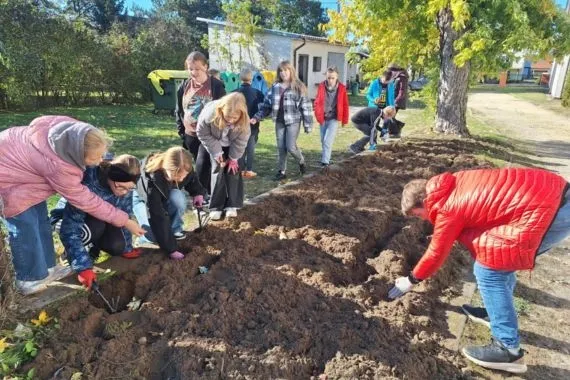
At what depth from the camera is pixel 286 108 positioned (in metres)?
6.09

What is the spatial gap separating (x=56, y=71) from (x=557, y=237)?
15767mm

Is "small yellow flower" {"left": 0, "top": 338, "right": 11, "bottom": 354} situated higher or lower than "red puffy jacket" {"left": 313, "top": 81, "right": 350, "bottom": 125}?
lower

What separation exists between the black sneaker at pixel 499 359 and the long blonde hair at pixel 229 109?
9.40 ft

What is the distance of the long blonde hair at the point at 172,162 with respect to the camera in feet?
11.3

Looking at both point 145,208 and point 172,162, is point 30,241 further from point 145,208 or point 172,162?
point 172,162

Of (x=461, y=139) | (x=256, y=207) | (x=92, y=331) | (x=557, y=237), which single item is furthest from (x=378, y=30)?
(x=92, y=331)

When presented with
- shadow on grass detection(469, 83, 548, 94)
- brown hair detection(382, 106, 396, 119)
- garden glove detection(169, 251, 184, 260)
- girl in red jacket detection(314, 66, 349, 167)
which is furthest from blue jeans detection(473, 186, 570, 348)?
shadow on grass detection(469, 83, 548, 94)

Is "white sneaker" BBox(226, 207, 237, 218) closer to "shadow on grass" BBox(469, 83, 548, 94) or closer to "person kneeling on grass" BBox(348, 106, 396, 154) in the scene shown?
"person kneeling on grass" BBox(348, 106, 396, 154)

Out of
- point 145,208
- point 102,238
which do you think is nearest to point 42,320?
point 102,238

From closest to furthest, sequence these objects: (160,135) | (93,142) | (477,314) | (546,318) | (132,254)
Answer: (93,142), (477,314), (546,318), (132,254), (160,135)

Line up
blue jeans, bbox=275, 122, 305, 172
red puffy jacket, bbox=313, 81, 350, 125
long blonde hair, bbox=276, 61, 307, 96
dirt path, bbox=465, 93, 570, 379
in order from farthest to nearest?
red puffy jacket, bbox=313, 81, 350, 125
blue jeans, bbox=275, 122, 305, 172
long blonde hair, bbox=276, 61, 307, 96
dirt path, bbox=465, 93, 570, 379

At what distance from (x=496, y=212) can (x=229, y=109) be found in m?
2.57

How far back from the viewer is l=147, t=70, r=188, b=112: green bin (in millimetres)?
13586

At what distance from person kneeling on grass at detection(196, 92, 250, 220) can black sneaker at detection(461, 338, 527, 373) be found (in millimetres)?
2623
